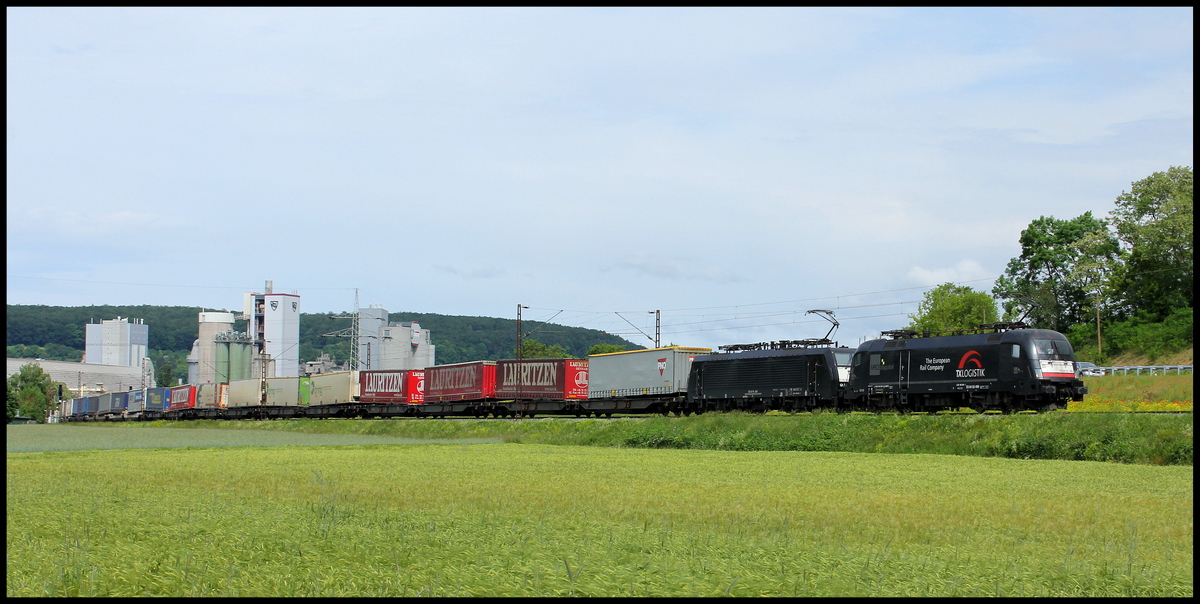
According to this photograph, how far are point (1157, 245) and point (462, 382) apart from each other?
55.8 meters

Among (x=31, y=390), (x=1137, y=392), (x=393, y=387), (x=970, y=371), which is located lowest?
(x=31, y=390)

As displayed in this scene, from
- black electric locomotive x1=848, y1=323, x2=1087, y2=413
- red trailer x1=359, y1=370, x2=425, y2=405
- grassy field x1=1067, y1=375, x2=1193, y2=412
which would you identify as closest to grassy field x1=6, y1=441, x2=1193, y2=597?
black electric locomotive x1=848, y1=323, x2=1087, y2=413

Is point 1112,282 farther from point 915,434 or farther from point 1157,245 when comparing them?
point 915,434

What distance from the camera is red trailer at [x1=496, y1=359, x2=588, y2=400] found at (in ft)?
197

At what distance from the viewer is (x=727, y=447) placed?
3575cm

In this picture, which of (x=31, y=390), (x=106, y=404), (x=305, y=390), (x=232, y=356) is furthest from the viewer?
(x=232, y=356)

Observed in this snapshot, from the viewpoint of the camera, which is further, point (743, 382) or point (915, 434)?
point (743, 382)

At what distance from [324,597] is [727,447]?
30.2 m

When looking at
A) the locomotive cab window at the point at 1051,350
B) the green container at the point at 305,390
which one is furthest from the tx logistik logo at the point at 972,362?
the green container at the point at 305,390

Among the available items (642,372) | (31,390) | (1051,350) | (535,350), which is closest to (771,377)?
(642,372)

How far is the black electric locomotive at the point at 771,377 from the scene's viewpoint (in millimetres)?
45281

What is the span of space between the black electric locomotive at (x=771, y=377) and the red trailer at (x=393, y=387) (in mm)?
27393

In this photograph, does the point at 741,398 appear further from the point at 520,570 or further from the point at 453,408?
the point at 520,570

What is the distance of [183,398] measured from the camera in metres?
104
